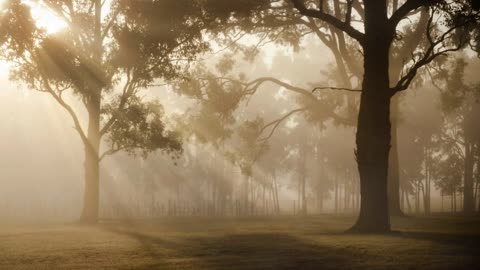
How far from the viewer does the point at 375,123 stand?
23.3 m

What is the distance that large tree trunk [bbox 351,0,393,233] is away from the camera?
918 inches

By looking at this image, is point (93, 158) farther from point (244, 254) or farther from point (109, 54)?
point (244, 254)

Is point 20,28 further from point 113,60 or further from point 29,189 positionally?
point 29,189

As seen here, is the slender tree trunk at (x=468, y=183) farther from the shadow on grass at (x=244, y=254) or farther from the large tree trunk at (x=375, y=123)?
the shadow on grass at (x=244, y=254)

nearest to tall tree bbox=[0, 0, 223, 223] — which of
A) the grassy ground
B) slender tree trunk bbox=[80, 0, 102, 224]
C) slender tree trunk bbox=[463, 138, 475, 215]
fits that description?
slender tree trunk bbox=[80, 0, 102, 224]

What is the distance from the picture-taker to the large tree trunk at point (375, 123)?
23312 millimetres

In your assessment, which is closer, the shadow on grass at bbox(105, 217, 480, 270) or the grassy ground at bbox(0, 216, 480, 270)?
the shadow on grass at bbox(105, 217, 480, 270)

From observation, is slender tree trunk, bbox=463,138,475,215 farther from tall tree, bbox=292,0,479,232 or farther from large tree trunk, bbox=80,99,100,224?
tall tree, bbox=292,0,479,232

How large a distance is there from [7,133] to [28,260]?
2526 inches

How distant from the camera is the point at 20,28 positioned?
3142 centimetres

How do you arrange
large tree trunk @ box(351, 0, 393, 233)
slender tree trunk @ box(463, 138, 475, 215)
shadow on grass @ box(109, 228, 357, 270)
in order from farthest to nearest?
slender tree trunk @ box(463, 138, 475, 215) → large tree trunk @ box(351, 0, 393, 233) → shadow on grass @ box(109, 228, 357, 270)

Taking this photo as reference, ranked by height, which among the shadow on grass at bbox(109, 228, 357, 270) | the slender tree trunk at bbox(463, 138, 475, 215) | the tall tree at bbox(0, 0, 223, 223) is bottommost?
the shadow on grass at bbox(109, 228, 357, 270)

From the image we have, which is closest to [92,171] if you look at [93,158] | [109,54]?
[93,158]

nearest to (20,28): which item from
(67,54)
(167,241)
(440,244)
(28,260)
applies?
(67,54)
